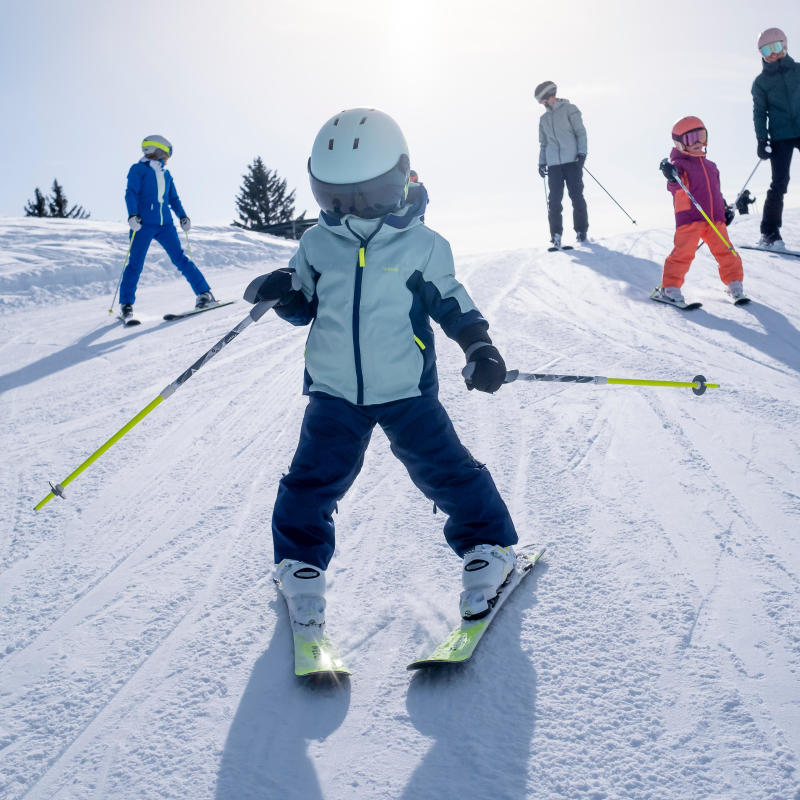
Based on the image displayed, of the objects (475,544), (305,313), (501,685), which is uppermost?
(305,313)

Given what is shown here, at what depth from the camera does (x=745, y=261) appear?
25.9 feet

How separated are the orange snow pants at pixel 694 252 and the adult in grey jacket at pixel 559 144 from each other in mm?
4100

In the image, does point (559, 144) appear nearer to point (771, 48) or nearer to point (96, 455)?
point (771, 48)

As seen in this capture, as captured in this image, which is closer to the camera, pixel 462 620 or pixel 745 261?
pixel 462 620

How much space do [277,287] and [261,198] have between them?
44.8 metres

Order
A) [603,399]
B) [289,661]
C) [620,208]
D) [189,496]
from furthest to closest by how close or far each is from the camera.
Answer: [620,208] < [603,399] < [189,496] < [289,661]

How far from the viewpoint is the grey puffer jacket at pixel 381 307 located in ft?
7.90

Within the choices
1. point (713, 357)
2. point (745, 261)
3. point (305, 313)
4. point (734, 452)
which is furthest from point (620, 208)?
point (305, 313)

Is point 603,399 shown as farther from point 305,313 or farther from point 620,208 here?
point 620,208

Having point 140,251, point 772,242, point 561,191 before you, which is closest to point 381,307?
point 140,251

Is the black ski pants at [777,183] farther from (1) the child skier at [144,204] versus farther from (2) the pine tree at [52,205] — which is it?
(2) the pine tree at [52,205]

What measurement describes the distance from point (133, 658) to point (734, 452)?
9.05 ft

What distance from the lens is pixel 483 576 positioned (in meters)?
2.24

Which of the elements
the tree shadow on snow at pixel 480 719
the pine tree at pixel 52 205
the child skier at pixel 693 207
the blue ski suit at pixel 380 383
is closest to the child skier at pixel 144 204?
the child skier at pixel 693 207
